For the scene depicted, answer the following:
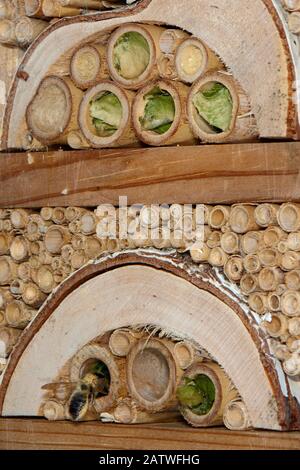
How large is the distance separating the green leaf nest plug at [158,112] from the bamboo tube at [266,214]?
1.06 ft

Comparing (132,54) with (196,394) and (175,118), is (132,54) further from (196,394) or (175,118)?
(196,394)

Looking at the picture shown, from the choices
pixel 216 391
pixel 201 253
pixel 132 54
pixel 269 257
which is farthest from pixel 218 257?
pixel 132 54

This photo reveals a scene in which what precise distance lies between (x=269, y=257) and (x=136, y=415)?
1.64 feet

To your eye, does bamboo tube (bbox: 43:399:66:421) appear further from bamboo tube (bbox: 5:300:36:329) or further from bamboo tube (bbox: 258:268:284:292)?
bamboo tube (bbox: 258:268:284:292)

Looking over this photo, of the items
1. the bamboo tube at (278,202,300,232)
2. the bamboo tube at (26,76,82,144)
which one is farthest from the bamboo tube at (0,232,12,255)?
the bamboo tube at (278,202,300,232)

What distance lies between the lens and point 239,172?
2852 millimetres

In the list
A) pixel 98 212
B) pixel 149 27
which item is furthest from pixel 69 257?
pixel 149 27

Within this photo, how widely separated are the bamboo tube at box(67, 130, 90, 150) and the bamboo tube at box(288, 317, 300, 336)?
2.20ft

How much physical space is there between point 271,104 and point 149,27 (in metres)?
0.38

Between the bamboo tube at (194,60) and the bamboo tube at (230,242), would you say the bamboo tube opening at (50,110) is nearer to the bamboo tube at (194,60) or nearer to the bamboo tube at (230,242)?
the bamboo tube at (194,60)

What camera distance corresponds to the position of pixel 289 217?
2773 mm

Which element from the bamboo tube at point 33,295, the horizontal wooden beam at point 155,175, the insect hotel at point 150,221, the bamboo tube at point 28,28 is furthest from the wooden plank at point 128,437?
the bamboo tube at point 28,28

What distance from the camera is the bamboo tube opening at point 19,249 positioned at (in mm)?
3281
